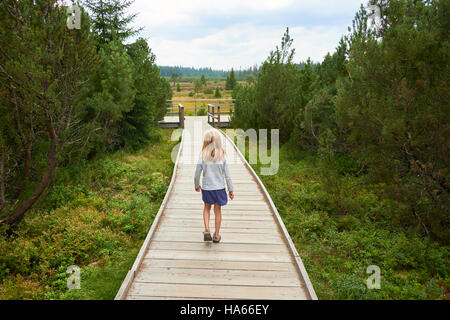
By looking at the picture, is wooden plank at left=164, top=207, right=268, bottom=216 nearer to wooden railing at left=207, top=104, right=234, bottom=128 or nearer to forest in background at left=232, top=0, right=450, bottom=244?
forest in background at left=232, top=0, right=450, bottom=244

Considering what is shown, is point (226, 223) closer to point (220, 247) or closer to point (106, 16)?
point (220, 247)

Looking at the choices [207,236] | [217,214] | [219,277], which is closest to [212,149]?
[217,214]

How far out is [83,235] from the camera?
583cm

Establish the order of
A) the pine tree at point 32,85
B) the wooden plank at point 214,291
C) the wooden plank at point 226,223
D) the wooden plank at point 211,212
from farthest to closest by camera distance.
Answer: the wooden plank at point 211,212 < the wooden plank at point 226,223 < the pine tree at point 32,85 < the wooden plank at point 214,291

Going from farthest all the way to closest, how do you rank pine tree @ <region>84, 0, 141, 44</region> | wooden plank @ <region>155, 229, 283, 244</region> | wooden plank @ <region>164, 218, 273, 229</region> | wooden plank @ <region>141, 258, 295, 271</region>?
pine tree @ <region>84, 0, 141, 44</region>
wooden plank @ <region>164, 218, 273, 229</region>
wooden plank @ <region>155, 229, 283, 244</region>
wooden plank @ <region>141, 258, 295, 271</region>

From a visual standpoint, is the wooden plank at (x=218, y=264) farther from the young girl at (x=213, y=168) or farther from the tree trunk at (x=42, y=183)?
the tree trunk at (x=42, y=183)

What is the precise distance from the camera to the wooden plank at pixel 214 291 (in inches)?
142

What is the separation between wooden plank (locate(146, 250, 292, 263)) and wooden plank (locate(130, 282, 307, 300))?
679mm

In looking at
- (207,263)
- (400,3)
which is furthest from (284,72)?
(207,263)

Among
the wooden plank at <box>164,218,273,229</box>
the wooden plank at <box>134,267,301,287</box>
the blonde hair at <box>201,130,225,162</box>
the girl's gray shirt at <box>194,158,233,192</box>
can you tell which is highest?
the blonde hair at <box>201,130,225,162</box>

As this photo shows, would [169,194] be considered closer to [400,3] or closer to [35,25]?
[35,25]

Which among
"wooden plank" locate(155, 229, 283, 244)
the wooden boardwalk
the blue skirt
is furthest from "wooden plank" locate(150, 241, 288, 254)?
the blue skirt

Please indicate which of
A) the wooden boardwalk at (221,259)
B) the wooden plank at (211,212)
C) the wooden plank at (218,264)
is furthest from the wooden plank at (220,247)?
the wooden plank at (211,212)

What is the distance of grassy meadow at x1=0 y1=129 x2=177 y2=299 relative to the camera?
4566 mm
